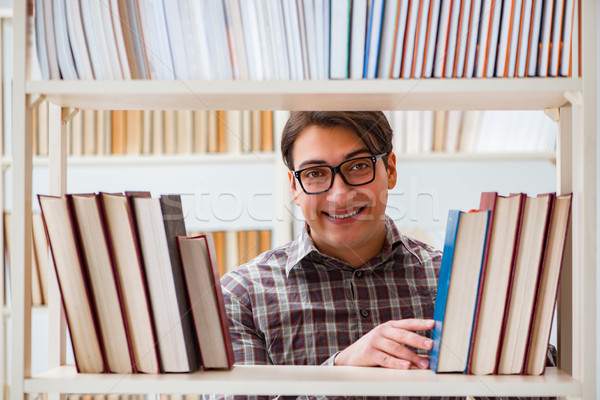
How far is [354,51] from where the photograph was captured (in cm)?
79

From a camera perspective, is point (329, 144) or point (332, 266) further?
point (332, 266)

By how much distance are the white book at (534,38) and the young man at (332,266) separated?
494 millimetres

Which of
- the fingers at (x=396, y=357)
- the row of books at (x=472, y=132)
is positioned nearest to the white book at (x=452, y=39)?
the fingers at (x=396, y=357)

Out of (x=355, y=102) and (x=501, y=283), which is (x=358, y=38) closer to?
(x=355, y=102)

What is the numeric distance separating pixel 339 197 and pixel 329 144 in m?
0.13

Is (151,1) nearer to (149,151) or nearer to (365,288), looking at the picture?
(365,288)

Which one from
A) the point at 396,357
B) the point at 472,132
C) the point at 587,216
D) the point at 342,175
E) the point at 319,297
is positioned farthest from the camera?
the point at 472,132

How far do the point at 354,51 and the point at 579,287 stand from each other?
18.9 inches

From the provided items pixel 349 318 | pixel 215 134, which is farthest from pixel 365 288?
pixel 215 134

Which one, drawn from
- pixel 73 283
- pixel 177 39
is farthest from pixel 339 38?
pixel 73 283

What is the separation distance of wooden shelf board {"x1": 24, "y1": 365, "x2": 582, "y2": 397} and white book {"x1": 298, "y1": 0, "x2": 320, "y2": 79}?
464 millimetres

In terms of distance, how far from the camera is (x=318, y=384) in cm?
77

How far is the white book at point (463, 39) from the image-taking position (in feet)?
2.56

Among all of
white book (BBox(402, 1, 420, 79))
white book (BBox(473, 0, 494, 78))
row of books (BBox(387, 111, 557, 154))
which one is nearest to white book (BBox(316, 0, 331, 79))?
white book (BBox(402, 1, 420, 79))
